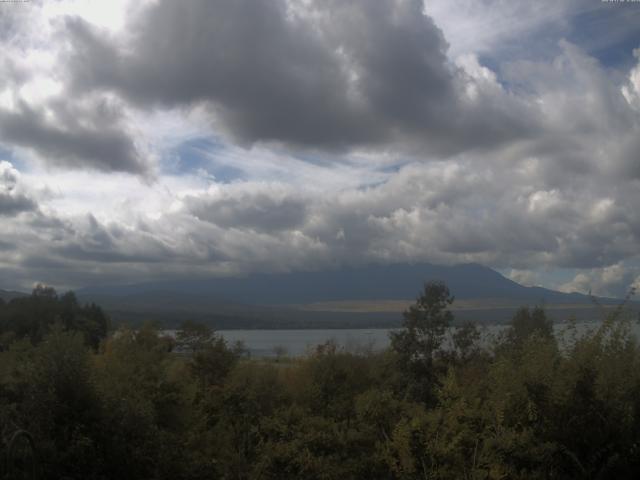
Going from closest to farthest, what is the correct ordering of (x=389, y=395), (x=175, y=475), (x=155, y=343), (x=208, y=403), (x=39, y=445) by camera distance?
(x=39, y=445) → (x=175, y=475) → (x=389, y=395) → (x=208, y=403) → (x=155, y=343)

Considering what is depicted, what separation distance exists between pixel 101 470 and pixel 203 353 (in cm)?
1193

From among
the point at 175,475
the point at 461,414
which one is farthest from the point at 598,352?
the point at 175,475

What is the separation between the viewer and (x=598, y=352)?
1108 centimetres

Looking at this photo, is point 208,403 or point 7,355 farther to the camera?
point 208,403

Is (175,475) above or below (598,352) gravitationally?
below

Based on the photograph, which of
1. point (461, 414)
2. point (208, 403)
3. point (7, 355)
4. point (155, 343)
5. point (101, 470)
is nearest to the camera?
point (101, 470)

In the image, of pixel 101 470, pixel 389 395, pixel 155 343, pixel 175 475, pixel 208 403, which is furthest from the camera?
pixel 155 343

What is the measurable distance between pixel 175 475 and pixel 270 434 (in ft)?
10.0

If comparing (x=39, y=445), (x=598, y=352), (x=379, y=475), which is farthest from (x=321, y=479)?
(x=598, y=352)

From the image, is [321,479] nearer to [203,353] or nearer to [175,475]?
[175,475]

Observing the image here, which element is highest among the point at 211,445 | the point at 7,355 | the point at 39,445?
the point at 7,355

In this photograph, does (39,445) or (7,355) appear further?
(7,355)

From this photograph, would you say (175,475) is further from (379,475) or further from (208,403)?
(208,403)

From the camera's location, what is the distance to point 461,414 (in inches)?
410
